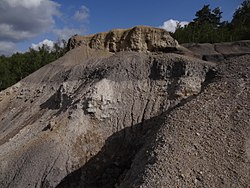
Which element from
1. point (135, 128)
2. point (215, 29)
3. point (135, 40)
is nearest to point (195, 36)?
point (215, 29)

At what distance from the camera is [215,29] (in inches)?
1799

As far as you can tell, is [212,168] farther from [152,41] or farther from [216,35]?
[216,35]

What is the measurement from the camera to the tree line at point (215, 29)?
41.4 metres

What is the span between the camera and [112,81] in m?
14.6

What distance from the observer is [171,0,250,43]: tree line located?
41.4 m

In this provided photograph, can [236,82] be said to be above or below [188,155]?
above

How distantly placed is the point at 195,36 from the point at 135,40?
2410 centimetres

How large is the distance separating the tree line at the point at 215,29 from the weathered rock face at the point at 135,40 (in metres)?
21.2

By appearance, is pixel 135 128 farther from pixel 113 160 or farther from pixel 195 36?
pixel 195 36

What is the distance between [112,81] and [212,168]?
24.9 feet

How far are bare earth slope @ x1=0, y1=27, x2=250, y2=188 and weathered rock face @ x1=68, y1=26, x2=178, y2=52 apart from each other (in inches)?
216

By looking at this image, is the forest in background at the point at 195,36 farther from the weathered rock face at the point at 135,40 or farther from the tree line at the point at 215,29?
the weathered rock face at the point at 135,40

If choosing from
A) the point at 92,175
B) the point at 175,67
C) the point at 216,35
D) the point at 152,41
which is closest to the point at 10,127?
the point at 92,175

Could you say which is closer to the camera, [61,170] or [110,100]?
[61,170]
